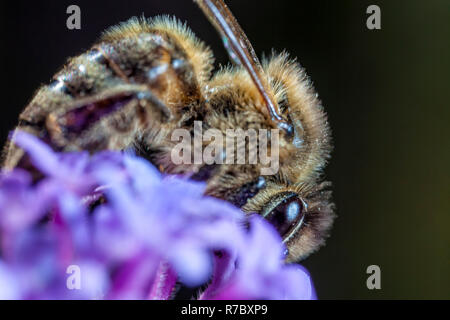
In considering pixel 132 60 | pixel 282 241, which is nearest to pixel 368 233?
pixel 282 241

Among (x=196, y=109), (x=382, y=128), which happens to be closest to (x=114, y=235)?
(x=196, y=109)

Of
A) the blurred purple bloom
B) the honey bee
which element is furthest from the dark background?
the blurred purple bloom

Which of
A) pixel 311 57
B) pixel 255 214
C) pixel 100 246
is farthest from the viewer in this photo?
pixel 311 57

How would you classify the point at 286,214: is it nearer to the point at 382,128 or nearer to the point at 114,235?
the point at 114,235

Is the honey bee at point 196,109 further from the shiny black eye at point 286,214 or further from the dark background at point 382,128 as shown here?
the dark background at point 382,128

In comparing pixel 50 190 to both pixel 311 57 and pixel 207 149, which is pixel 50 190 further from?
pixel 311 57

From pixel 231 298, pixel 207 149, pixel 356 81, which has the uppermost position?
pixel 356 81

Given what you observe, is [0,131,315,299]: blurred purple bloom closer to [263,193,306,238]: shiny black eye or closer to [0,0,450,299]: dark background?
[263,193,306,238]: shiny black eye
